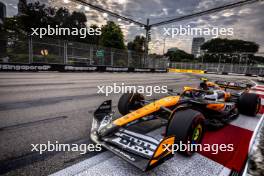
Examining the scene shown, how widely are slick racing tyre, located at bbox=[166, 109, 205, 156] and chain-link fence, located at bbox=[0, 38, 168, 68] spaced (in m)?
14.6

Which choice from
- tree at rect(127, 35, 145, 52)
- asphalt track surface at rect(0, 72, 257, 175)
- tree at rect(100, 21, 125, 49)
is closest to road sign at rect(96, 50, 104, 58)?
asphalt track surface at rect(0, 72, 257, 175)

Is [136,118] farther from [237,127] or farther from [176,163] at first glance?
[237,127]

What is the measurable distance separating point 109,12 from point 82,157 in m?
19.4

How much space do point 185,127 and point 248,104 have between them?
265 cm

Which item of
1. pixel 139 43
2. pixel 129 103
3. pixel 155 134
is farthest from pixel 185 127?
pixel 139 43

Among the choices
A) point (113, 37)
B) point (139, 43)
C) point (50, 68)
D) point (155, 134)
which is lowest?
point (155, 134)

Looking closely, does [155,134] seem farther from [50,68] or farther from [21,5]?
[21,5]

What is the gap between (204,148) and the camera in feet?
7.03

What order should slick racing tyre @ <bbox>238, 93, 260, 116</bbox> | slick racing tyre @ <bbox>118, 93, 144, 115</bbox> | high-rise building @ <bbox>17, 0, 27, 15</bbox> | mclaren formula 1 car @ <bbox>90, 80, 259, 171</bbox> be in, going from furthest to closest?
high-rise building @ <bbox>17, 0, 27, 15</bbox> < slick racing tyre @ <bbox>238, 93, 260, 116</bbox> < slick racing tyre @ <bbox>118, 93, 144, 115</bbox> < mclaren formula 1 car @ <bbox>90, 80, 259, 171</bbox>

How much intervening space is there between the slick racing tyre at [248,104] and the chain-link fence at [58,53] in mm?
14710

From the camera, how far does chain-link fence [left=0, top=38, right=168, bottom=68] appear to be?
1304cm

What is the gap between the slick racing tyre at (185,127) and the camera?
1804 mm

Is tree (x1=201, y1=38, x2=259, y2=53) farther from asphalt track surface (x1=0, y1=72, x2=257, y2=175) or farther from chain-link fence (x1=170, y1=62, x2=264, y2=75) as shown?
asphalt track surface (x1=0, y1=72, x2=257, y2=175)

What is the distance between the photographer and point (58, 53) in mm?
15711
